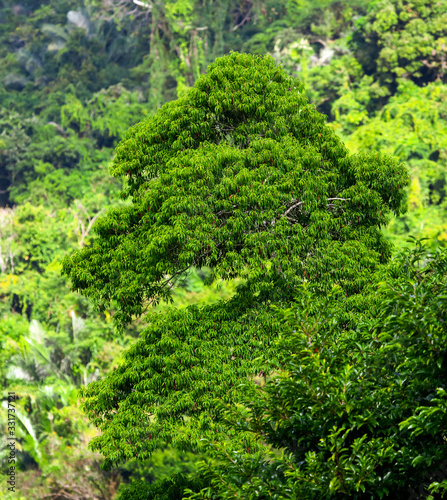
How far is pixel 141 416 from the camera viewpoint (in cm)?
1044

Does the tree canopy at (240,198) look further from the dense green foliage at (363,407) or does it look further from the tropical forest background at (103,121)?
the tropical forest background at (103,121)

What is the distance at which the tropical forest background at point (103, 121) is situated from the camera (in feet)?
85.4

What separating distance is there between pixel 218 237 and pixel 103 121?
113 ft

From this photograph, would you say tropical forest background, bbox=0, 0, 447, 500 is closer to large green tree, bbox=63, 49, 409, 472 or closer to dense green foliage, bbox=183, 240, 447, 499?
large green tree, bbox=63, 49, 409, 472

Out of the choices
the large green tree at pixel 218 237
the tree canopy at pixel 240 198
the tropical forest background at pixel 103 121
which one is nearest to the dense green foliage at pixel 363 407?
the large green tree at pixel 218 237

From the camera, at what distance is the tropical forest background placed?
85.4ft

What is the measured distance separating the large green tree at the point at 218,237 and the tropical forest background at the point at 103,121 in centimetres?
1234

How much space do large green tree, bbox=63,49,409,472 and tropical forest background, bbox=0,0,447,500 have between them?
40.5 feet

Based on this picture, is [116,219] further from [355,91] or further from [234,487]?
[355,91]

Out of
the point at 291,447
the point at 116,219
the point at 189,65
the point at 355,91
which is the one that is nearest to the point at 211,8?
the point at 189,65

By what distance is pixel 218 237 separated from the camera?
11.0 metres

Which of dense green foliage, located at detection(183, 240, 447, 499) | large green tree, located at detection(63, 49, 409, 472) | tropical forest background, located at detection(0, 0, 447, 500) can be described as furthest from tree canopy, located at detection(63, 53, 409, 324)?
tropical forest background, located at detection(0, 0, 447, 500)

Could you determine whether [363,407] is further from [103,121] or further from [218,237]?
[103,121]

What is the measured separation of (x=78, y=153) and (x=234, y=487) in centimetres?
3786
